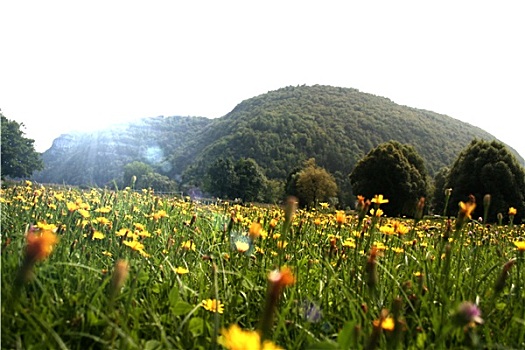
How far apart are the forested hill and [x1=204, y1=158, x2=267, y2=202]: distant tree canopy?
677 inches

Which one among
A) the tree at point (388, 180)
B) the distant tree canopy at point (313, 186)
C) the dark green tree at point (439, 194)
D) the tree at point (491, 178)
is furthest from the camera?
the distant tree canopy at point (313, 186)

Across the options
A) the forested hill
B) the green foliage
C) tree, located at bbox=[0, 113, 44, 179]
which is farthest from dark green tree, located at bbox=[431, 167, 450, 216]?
tree, located at bbox=[0, 113, 44, 179]

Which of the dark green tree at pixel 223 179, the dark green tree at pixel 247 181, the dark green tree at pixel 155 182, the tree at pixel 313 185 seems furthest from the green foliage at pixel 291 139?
the tree at pixel 313 185

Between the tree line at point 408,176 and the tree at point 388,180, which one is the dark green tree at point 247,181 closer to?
the tree line at point 408,176

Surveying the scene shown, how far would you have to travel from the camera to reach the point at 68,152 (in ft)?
454

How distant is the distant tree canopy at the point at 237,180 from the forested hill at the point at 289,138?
1719cm

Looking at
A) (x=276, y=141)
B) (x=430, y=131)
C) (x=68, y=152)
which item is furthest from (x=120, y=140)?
(x=430, y=131)

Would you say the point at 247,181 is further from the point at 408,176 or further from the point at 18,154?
the point at 18,154

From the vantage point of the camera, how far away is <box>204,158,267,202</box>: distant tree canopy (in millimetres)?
58156

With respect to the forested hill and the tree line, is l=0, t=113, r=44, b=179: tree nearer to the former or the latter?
the tree line

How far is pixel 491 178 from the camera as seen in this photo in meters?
29.4

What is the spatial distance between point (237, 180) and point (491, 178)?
114ft

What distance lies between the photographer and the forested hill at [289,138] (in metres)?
82.3

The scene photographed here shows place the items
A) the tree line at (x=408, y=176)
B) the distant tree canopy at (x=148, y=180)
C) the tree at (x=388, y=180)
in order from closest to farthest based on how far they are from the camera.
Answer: the tree line at (x=408, y=176) → the tree at (x=388, y=180) → the distant tree canopy at (x=148, y=180)
